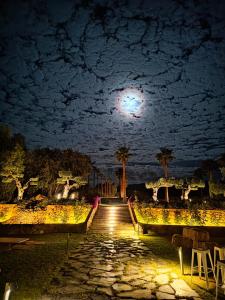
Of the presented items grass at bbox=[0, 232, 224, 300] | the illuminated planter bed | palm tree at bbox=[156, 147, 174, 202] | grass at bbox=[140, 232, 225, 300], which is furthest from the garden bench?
palm tree at bbox=[156, 147, 174, 202]

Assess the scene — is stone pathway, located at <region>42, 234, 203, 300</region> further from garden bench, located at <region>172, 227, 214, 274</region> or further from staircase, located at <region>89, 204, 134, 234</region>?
staircase, located at <region>89, 204, 134, 234</region>

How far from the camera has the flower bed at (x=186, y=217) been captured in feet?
52.7

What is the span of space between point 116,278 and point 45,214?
12081 mm

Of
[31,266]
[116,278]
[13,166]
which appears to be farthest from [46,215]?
[116,278]

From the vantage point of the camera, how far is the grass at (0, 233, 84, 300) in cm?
551

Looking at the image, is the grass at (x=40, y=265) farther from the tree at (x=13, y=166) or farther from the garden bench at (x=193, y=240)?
the tree at (x=13, y=166)

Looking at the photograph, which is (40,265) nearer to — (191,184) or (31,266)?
(31,266)

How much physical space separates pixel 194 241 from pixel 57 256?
16.7 feet

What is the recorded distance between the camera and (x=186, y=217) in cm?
1656

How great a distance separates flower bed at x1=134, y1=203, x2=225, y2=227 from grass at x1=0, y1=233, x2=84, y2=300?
753cm

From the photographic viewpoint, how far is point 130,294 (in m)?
5.38

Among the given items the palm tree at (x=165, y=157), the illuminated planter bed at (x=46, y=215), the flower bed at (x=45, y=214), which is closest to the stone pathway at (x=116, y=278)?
the illuminated planter bed at (x=46, y=215)

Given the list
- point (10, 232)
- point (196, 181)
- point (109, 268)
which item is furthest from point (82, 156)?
point (109, 268)

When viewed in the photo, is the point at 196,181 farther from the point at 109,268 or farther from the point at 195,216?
the point at 109,268
